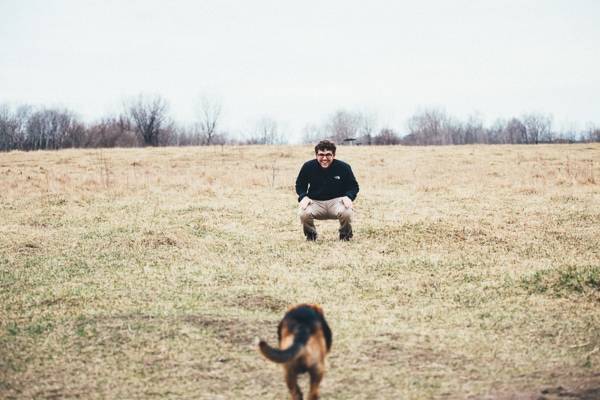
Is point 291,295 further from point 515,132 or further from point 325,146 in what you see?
point 515,132

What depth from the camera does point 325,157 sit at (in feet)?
31.8

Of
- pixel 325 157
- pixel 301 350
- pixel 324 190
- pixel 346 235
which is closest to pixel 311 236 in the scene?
pixel 346 235

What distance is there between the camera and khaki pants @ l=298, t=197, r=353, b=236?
31.9ft

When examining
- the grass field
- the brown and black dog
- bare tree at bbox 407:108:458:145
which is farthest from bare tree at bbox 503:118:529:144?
the brown and black dog

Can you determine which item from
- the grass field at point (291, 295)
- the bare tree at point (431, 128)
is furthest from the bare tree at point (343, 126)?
the grass field at point (291, 295)

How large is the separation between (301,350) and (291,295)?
3.22m

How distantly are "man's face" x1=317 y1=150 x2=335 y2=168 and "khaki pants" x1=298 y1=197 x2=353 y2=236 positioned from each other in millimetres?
630

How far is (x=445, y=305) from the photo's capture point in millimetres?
6254

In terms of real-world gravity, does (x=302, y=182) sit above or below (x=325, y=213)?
above

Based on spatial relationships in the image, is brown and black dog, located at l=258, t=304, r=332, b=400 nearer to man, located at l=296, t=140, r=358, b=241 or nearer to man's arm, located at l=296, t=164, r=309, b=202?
man, located at l=296, t=140, r=358, b=241

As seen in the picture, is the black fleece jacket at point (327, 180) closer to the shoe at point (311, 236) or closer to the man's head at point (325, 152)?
the man's head at point (325, 152)

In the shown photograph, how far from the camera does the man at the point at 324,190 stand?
9742 mm

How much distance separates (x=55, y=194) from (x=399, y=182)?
1070cm

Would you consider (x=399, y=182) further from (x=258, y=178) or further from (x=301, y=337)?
(x=301, y=337)
